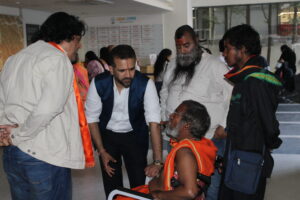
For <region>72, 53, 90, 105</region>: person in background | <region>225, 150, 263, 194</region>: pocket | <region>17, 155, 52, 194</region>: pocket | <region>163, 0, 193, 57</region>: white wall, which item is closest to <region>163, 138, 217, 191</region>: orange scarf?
<region>225, 150, 263, 194</region>: pocket

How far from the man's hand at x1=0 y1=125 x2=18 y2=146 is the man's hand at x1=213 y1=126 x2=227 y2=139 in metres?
1.45

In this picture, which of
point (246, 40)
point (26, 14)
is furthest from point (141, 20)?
point (246, 40)

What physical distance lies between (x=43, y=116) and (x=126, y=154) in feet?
3.16

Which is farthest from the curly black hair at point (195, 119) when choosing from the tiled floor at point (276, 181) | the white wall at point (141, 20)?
the white wall at point (141, 20)

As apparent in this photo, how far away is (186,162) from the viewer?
1.82 m

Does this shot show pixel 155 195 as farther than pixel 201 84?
No

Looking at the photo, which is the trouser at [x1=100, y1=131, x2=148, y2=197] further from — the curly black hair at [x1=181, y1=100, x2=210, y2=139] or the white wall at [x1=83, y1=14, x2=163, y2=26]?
the white wall at [x1=83, y1=14, x2=163, y2=26]

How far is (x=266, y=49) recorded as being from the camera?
11758 mm

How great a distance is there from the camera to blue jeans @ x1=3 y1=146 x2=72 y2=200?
186cm

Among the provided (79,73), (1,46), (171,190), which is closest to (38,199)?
(171,190)

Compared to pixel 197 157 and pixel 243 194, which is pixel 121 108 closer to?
pixel 197 157

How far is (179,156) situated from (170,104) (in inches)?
39.0

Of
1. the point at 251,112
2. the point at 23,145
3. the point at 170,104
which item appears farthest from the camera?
the point at 170,104

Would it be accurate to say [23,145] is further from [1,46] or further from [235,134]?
[1,46]
